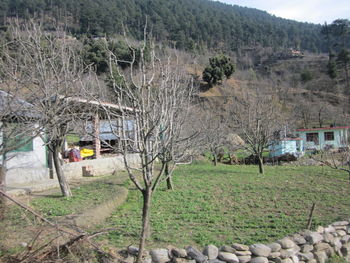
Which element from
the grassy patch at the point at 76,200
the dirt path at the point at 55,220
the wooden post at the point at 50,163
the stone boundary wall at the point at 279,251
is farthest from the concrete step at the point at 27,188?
the stone boundary wall at the point at 279,251

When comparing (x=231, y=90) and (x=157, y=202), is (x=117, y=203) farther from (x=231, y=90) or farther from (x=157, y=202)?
(x=231, y=90)

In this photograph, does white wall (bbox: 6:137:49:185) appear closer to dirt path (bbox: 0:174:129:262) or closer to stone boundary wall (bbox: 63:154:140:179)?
stone boundary wall (bbox: 63:154:140:179)

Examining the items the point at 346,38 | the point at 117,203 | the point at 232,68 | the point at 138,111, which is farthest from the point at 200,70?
the point at 138,111

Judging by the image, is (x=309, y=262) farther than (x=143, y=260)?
Yes

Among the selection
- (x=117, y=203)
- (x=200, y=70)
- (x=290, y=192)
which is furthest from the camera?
(x=200, y=70)

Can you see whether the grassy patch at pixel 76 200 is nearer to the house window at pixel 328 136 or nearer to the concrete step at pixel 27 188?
the concrete step at pixel 27 188

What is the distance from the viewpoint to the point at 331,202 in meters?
9.15

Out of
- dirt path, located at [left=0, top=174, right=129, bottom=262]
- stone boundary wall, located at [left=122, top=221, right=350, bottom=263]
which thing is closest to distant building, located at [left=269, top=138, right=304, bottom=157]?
dirt path, located at [left=0, top=174, right=129, bottom=262]

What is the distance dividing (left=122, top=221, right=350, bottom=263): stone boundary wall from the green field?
1.58ft

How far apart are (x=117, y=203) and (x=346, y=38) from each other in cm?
7707

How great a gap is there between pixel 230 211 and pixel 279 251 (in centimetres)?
260

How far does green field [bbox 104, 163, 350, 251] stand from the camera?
6324 mm

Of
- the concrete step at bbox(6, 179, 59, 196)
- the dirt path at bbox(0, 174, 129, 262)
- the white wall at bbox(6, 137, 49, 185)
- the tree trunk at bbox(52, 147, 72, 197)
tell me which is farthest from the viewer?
the white wall at bbox(6, 137, 49, 185)

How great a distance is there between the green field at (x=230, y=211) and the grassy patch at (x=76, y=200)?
70 centimetres
